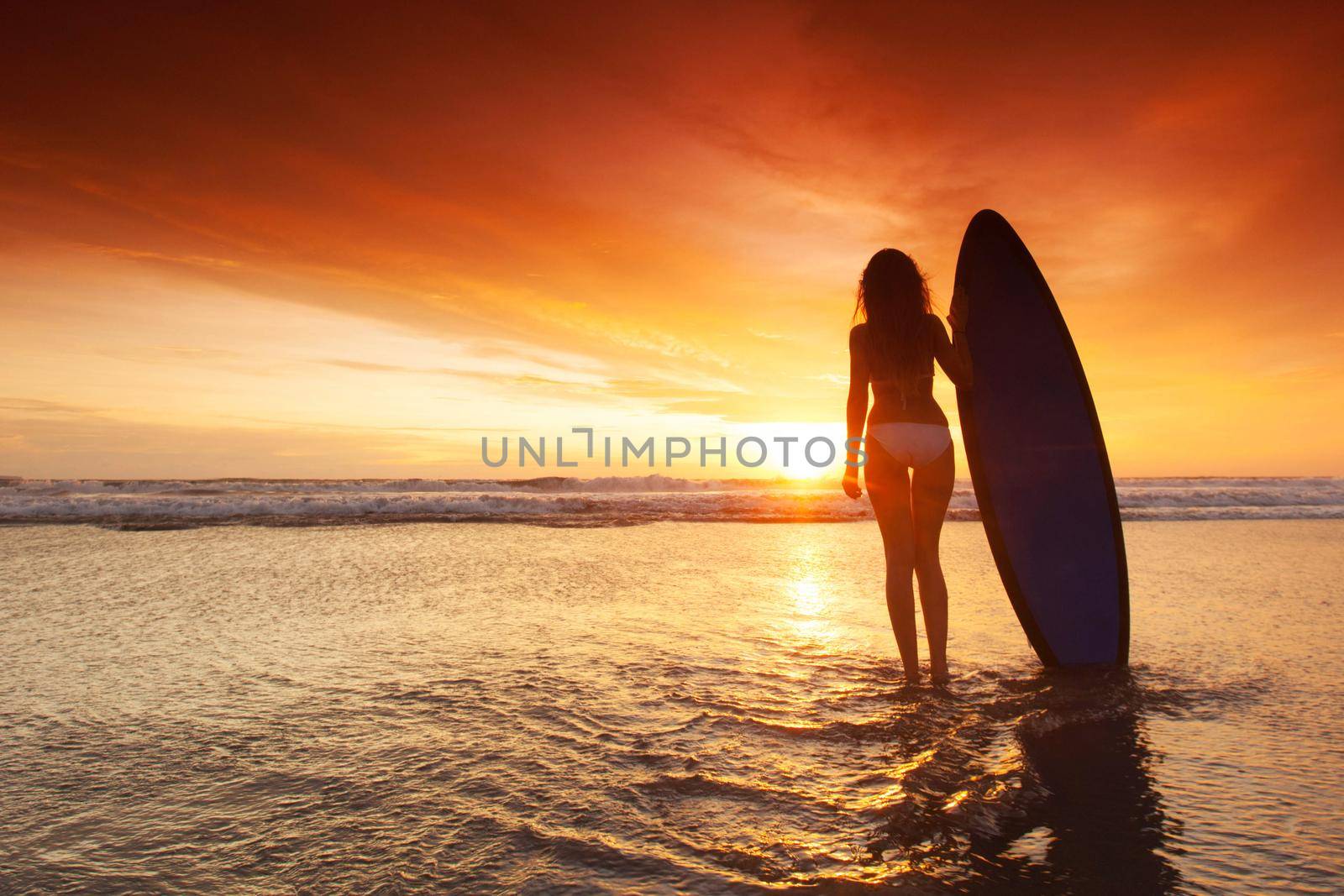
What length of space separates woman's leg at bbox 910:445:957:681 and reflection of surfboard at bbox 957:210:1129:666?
36 centimetres

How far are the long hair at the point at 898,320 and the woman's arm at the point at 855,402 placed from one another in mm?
74

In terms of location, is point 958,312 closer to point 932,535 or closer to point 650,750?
point 932,535

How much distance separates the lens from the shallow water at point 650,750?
172 cm

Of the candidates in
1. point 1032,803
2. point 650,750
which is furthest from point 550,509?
point 1032,803

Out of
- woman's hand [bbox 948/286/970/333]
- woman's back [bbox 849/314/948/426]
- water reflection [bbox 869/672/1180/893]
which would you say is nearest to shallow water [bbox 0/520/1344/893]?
water reflection [bbox 869/672/1180/893]

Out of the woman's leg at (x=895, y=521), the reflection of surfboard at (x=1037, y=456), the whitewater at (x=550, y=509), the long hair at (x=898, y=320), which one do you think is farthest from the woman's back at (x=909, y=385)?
the whitewater at (x=550, y=509)

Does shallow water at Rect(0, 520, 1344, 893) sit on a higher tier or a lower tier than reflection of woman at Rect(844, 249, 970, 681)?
lower

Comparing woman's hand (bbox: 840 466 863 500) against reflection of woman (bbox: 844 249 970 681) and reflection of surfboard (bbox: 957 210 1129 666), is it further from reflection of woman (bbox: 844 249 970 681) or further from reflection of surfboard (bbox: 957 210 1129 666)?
reflection of surfboard (bbox: 957 210 1129 666)

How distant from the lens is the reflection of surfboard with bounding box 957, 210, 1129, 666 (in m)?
3.59

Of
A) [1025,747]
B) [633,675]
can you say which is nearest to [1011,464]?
[1025,747]

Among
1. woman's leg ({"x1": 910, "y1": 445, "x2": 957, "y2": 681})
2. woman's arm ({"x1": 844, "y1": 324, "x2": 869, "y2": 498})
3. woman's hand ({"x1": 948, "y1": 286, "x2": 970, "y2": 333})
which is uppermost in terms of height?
woman's hand ({"x1": 948, "y1": 286, "x2": 970, "y2": 333})

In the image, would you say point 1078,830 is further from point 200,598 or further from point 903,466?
point 200,598

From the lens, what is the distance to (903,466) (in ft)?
11.2

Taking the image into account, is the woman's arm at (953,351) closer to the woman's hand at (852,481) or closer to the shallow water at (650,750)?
the woman's hand at (852,481)
